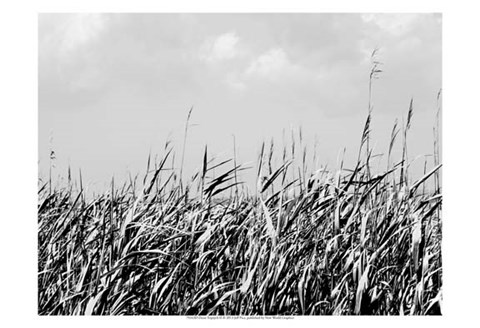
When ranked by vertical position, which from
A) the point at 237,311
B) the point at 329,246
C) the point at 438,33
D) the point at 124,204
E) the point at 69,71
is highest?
the point at 438,33

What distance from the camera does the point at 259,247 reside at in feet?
12.9

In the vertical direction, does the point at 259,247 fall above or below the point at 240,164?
below

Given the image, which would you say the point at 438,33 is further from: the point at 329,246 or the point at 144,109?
the point at 144,109

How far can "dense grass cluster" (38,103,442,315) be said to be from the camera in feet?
12.7

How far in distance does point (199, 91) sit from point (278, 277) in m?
1.28

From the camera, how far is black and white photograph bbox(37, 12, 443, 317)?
12.8 feet

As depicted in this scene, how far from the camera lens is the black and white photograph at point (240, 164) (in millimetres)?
3891

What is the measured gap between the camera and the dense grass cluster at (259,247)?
152 inches

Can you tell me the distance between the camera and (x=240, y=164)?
3.99 meters

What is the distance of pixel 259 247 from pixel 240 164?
1.75 feet
